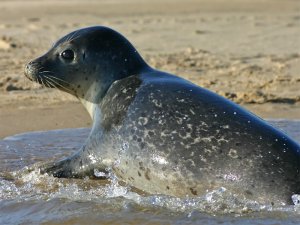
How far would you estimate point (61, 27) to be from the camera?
14688 mm

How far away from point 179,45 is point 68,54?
262 inches

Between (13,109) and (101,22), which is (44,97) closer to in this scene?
(13,109)

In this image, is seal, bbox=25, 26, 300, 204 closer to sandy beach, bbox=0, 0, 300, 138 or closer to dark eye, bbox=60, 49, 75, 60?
dark eye, bbox=60, 49, 75, 60

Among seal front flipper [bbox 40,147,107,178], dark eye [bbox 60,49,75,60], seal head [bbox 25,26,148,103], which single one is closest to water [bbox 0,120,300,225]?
seal front flipper [bbox 40,147,107,178]

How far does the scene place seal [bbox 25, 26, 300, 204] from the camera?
490 cm

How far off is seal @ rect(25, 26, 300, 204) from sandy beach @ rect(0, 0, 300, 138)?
167 centimetres

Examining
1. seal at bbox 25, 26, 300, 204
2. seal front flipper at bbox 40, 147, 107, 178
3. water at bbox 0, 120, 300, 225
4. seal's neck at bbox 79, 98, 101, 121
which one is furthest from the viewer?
seal's neck at bbox 79, 98, 101, 121

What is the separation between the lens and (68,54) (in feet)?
19.2

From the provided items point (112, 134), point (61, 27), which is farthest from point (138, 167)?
point (61, 27)

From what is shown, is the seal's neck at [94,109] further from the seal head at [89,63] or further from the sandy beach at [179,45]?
the sandy beach at [179,45]

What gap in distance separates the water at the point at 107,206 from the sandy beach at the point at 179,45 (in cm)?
175

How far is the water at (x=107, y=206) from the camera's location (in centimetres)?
478

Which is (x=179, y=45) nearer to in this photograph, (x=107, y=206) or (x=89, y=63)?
(x=89, y=63)

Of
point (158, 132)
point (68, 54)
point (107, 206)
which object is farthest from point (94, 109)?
point (107, 206)
